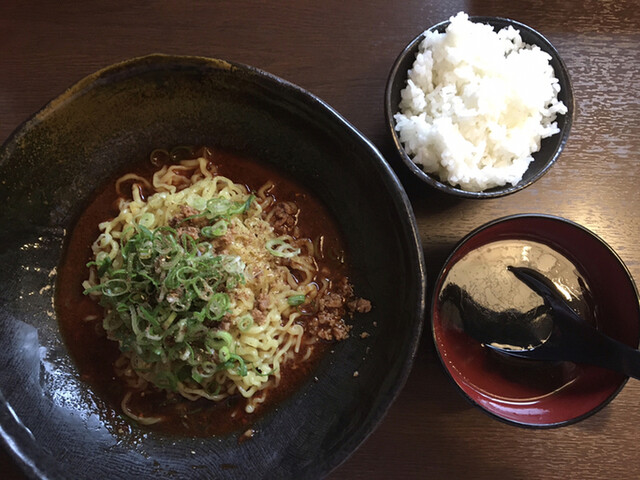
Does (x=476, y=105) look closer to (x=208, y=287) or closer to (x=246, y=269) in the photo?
(x=246, y=269)

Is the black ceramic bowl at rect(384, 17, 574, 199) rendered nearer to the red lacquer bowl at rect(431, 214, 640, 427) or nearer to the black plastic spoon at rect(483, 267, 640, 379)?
the red lacquer bowl at rect(431, 214, 640, 427)

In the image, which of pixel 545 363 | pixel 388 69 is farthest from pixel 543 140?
pixel 545 363

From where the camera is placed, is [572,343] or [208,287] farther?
[572,343]

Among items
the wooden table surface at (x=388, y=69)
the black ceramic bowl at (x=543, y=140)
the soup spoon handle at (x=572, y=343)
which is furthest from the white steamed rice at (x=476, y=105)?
the soup spoon handle at (x=572, y=343)

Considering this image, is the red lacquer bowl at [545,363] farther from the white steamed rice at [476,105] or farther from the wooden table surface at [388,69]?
the white steamed rice at [476,105]

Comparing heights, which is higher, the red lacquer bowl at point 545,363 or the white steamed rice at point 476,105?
the white steamed rice at point 476,105

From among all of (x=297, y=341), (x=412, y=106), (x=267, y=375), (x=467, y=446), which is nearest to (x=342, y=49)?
(x=412, y=106)

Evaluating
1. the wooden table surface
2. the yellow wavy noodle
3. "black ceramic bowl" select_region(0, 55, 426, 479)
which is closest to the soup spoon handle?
the wooden table surface
